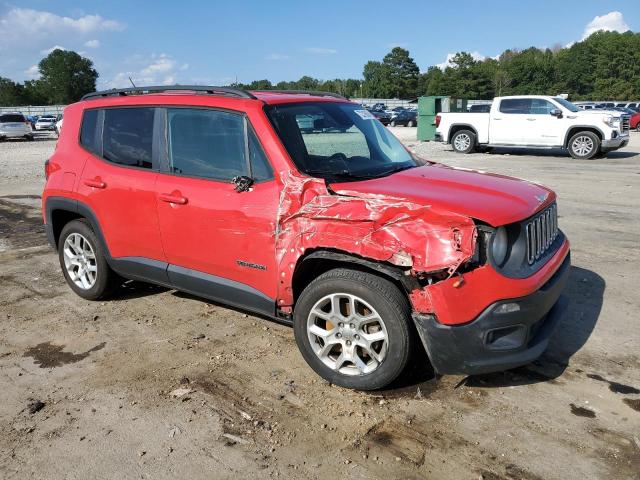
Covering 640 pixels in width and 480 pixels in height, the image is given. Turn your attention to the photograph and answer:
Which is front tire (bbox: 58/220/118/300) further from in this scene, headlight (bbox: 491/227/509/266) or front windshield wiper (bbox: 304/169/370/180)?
headlight (bbox: 491/227/509/266)

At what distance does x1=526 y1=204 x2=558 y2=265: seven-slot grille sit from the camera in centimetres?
327

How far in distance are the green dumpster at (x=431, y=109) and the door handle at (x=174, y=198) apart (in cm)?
2158

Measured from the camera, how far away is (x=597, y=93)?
→ 3893 inches

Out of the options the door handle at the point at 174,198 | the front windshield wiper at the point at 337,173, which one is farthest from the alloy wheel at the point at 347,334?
the door handle at the point at 174,198

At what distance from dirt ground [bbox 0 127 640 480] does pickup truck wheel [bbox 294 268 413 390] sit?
0.16 metres

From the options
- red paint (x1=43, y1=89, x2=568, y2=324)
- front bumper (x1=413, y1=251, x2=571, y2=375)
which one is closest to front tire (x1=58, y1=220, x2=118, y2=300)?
red paint (x1=43, y1=89, x2=568, y2=324)

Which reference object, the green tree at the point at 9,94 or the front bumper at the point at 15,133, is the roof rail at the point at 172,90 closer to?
the front bumper at the point at 15,133

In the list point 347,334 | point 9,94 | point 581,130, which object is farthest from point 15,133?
point 9,94

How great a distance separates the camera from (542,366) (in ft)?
12.2

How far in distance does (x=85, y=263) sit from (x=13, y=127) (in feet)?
105

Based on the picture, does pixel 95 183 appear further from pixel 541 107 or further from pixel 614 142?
pixel 614 142

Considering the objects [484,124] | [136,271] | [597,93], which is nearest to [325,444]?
[136,271]

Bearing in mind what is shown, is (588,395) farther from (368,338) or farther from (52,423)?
(52,423)

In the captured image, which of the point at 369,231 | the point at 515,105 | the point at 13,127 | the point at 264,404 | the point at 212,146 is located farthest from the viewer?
the point at 13,127
